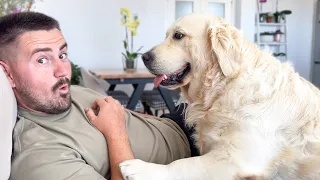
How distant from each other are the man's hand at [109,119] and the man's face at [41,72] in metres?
0.11

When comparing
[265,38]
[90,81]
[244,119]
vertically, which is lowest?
[90,81]

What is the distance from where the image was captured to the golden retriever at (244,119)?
1.04 metres

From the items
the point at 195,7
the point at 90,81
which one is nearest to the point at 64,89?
the point at 90,81

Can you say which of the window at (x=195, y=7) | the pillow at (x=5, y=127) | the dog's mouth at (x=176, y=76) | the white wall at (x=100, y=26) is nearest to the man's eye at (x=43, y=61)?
the pillow at (x=5, y=127)

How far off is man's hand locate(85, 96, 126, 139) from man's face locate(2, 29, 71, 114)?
0.34ft

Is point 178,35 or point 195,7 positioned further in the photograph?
point 195,7

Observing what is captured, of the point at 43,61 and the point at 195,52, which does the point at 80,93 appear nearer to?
A: the point at 43,61

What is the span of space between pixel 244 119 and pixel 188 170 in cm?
23

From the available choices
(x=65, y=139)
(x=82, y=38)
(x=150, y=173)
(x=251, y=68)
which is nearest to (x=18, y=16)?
(x=65, y=139)

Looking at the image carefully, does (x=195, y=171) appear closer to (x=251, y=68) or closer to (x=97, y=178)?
(x=97, y=178)

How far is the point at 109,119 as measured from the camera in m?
1.20

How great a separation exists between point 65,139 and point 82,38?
14.1 ft

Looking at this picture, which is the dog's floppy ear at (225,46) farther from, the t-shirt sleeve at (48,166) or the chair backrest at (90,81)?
the chair backrest at (90,81)

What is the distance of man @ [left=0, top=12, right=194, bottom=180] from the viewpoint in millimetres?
961
